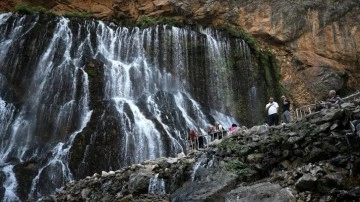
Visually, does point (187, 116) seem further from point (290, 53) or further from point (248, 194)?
point (248, 194)

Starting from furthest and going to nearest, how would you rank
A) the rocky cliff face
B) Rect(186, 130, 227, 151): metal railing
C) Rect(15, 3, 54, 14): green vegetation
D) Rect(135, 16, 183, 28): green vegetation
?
Rect(135, 16, 183, 28): green vegetation → Rect(15, 3, 54, 14): green vegetation → the rocky cliff face → Rect(186, 130, 227, 151): metal railing

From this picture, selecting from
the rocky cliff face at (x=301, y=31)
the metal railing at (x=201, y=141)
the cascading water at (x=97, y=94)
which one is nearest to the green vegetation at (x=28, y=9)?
the cascading water at (x=97, y=94)

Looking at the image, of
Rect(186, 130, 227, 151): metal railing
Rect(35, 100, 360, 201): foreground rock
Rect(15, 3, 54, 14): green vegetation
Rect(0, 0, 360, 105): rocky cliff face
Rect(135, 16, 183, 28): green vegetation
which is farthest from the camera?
Rect(135, 16, 183, 28): green vegetation

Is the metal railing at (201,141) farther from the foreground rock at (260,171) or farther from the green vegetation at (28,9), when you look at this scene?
the green vegetation at (28,9)

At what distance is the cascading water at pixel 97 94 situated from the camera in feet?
71.7

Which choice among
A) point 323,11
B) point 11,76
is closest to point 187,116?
point 11,76

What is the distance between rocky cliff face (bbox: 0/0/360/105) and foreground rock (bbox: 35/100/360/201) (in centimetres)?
1848

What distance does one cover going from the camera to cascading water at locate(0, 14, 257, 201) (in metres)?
21.9

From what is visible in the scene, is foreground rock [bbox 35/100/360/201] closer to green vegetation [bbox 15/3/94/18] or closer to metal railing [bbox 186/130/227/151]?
metal railing [bbox 186/130/227/151]

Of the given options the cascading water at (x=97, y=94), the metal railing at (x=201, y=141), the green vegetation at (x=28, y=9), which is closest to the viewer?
the metal railing at (x=201, y=141)

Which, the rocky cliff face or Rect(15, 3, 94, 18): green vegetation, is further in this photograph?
Rect(15, 3, 94, 18): green vegetation

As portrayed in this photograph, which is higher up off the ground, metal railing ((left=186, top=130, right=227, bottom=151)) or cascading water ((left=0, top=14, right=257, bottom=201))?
cascading water ((left=0, top=14, right=257, bottom=201))

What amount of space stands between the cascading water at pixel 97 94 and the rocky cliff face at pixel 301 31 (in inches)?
96.2

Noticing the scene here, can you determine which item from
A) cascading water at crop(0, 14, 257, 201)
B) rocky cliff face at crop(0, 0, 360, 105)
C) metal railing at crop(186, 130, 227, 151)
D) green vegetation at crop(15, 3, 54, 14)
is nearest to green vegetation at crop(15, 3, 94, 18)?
green vegetation at crop(15, 3, 54, 14)
